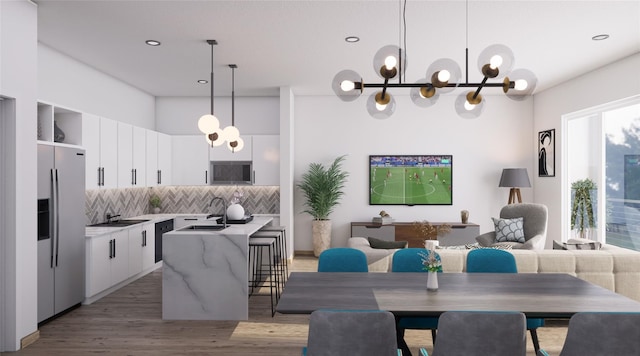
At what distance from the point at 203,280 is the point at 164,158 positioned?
3.91 meters

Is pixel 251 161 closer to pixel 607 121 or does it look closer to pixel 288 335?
pixel 288 335

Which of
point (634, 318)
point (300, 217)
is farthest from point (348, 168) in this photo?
point (634, 318)

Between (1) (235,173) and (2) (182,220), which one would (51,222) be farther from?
(1) (235,173)

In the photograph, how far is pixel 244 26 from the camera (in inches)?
189

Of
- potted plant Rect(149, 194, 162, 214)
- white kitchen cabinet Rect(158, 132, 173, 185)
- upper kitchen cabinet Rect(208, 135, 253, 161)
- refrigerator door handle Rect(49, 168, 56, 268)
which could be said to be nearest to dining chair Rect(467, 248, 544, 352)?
refrigerator door handle Rect(49, 168, 56, 268)

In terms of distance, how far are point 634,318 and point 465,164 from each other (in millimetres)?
6794

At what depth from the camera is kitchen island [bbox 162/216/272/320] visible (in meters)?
4.73

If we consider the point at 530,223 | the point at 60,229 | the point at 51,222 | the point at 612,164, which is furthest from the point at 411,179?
the point at 51,222

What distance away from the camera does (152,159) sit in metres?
7.58

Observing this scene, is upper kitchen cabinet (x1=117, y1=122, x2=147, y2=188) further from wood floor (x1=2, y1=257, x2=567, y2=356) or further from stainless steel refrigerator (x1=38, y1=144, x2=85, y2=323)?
wood floor (x1=2, y1=257, x2=567, y2=356)

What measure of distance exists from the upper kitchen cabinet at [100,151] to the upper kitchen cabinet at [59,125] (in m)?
0.08

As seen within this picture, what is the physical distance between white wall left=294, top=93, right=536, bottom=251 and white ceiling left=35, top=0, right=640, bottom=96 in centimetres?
181

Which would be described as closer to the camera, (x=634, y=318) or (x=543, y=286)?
(x=634, y=318)

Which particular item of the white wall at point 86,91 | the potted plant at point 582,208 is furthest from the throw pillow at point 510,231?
the white wall at point 86,91
